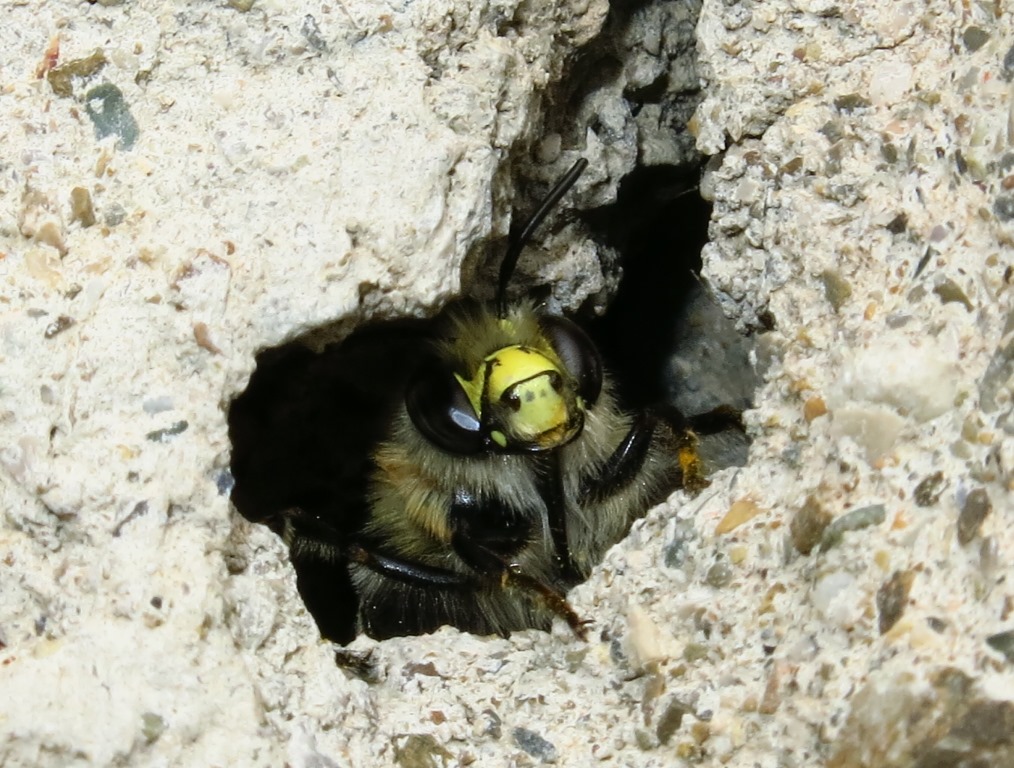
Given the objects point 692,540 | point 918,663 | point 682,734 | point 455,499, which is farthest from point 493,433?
point 918,663

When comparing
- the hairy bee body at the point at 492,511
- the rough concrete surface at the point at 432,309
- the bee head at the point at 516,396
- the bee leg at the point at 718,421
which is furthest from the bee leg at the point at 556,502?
the rough concrete surface at the point at 432,309

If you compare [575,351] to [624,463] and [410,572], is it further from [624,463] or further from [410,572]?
[410,572]

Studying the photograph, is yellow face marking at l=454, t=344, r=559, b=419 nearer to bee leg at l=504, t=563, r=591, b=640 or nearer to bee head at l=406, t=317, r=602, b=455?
bee head at l=406, t=317, r=602, b=455

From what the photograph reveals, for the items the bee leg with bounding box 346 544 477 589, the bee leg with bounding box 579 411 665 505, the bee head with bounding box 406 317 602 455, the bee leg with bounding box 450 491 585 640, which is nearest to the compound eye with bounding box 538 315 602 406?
the bee head with bounding box 406 317 602 455

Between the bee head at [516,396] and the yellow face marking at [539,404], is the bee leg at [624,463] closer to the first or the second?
the bee head at [516,396]

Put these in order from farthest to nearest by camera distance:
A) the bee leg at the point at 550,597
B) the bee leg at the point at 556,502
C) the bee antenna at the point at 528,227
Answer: the bee leg at the point at 556,502
the bee antenna at the point at 528,227
the bee leg at the point at 550,597

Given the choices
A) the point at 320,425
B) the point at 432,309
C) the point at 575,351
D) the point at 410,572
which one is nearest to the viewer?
the point at 432,309

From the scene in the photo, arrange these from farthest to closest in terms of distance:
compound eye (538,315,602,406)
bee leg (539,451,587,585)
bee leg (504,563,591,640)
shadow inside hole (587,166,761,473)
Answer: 1. shadow inside hole (587,166,761,473)
2. bee leg (539,451,587,585)
3. compound eye (538,315,602,406)
4. bee leg (504,563,591,640)

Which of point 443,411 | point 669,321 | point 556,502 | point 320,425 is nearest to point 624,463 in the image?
point 556,502
